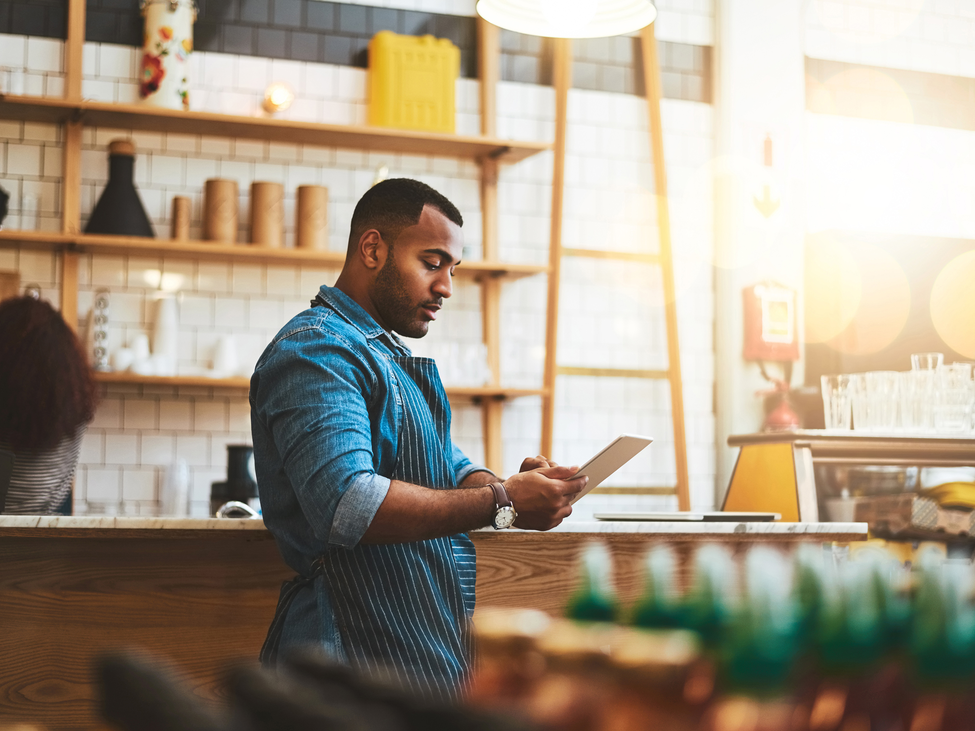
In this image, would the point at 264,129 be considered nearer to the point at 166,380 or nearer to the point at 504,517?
the point at 166,380

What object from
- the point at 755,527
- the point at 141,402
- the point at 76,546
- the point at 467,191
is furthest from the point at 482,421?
the point at 76,546

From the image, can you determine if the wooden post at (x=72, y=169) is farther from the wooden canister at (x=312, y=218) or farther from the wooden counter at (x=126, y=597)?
the wooden counter at (x=126, y=597)

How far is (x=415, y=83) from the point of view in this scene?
4262mm

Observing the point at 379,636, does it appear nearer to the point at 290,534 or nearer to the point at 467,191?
the point at 290,534

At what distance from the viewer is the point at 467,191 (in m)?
4.54

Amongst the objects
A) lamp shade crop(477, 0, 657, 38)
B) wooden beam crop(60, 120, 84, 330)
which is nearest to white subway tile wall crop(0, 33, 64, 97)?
wooden beam crop(60, 120, 84, 330)

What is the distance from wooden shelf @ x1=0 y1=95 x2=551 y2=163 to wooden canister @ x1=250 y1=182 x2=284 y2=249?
254 mm

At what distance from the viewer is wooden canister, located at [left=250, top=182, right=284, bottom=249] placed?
4059 mm

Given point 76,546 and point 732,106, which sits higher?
point 732,106

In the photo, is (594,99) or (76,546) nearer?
(76,546)

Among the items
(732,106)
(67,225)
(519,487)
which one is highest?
(732,106)

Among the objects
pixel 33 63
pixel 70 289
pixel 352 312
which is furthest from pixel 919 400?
pixel 33 63

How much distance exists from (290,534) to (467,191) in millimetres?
3079

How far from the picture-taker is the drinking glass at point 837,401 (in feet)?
12.2
